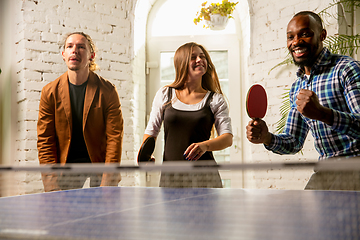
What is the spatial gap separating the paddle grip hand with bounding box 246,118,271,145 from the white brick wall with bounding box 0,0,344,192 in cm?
156

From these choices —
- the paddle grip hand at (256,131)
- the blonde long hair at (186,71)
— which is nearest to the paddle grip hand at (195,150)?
the paddle grip hand at (256,131)

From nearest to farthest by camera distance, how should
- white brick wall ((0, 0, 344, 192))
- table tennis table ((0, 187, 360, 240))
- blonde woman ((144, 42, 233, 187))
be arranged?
1. table tennis table ((0, 187, 360, 240))
2. blonde woman ((144, 42, 233, 187))
3. white brick wall ((0, 0, 344, 192))

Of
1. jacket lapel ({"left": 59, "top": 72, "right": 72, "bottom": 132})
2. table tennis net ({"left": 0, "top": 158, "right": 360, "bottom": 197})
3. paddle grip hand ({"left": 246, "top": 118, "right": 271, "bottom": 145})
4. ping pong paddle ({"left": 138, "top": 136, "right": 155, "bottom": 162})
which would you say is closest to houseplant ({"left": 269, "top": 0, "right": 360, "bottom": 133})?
table tennis net ({"left": 0, "top": 158, "right": 360, "bottom": 197})

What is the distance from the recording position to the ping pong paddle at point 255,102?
5.03 ft

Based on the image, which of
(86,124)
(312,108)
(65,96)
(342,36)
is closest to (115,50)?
(65,96)

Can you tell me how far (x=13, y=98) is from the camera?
3188 millimetres

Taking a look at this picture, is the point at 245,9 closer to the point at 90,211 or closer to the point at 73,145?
the point at 73,145

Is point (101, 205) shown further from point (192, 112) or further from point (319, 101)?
point (319, 101)

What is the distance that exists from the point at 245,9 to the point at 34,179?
267 centimetres

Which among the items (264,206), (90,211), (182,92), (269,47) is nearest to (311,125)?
(182,92)

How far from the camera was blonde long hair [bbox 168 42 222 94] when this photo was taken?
202 cm

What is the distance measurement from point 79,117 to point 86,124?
0.07 m

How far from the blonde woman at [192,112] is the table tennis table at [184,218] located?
30.4 inches

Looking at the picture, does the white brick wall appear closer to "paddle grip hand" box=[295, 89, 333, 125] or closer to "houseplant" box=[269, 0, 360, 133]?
"houseplant" box=[269, 0, 360, 133]
